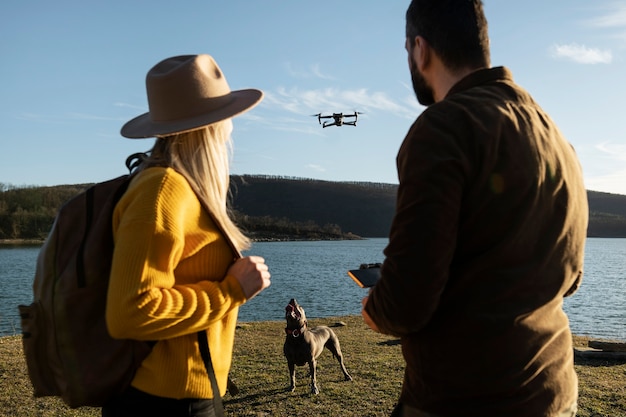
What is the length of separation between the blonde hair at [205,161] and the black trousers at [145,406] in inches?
21.6

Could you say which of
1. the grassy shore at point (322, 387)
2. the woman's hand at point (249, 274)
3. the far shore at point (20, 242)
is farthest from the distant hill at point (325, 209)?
the woman's hand at point (249, 274)

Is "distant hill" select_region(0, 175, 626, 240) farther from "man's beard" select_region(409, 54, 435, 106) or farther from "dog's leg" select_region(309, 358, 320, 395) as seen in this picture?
"man's beard" select_region(409, 54, 435, 106)

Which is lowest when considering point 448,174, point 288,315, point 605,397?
point 605,397

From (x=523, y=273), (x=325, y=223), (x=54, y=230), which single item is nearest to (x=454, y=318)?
(x=523, y=273)

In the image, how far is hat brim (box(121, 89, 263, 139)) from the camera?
1953 mm

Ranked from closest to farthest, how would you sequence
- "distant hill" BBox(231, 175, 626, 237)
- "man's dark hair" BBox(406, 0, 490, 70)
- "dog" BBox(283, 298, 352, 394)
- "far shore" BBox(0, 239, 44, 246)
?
1. "man's dark hair" BBox(406, 0, 490, 70)
2. "dog" BBox(283, 298, 352, 394)
3. "far shore" BBox(0, 239, 44, 246)
4. "distant hill" BBox(231, 175, 626, 237)

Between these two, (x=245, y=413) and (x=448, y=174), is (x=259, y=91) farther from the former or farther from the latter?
(x=245, y=413)

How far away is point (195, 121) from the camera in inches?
77.9

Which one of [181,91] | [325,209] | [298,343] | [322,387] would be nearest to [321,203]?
[325,209]

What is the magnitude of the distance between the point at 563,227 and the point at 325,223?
120319 millimetres

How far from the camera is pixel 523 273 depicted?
1.63 meters

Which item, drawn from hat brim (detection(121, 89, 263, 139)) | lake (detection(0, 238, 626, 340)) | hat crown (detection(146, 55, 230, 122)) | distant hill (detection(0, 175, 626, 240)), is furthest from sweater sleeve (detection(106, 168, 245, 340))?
distant hill (detection(0, 175, 626, 240))

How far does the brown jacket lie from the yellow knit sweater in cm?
56

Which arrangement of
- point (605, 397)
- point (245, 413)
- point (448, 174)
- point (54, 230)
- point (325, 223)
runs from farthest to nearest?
1. point (325, 223)
2. point (605, 397)
3. point (245, 413)
4. point (54, 230)
5. point (448, 174)
